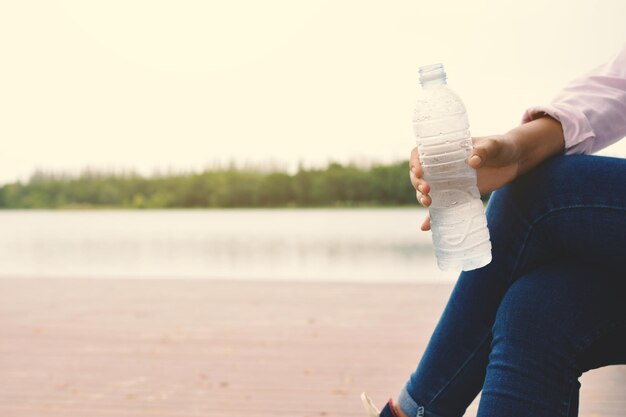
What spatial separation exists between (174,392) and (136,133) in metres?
46.8

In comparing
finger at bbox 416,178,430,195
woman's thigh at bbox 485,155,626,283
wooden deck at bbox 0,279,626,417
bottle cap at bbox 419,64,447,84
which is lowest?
wooden deck at bbox 0,279,626,417

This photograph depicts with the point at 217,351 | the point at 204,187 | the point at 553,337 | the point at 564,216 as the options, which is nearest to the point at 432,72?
the point at 564,216

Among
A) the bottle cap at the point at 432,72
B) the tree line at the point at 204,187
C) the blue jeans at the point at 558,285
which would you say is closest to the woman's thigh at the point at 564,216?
the blue jeans at the point at 558,285

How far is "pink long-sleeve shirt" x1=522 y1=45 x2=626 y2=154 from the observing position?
96 cm

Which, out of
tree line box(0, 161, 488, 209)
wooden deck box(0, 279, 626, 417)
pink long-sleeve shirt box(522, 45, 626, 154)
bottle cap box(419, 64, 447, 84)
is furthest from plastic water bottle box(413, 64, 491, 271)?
tree line box(0, 161, 488, 209)

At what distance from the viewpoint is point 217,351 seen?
3.11 m

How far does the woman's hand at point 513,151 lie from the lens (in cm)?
85

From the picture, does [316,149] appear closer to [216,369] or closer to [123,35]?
[123,35]

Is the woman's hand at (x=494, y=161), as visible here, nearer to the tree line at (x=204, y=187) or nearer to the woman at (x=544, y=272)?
the woman at (x=544, y=272)

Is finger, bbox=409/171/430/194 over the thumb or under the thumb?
under

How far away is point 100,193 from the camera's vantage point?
32.3m

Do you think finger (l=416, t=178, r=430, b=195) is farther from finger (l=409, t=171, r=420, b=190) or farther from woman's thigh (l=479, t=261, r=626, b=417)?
woman's thigh (l=479, t=261, r=626, b=417)

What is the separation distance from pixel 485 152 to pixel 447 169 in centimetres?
19

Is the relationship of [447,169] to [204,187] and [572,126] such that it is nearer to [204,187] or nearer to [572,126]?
[572,126]
